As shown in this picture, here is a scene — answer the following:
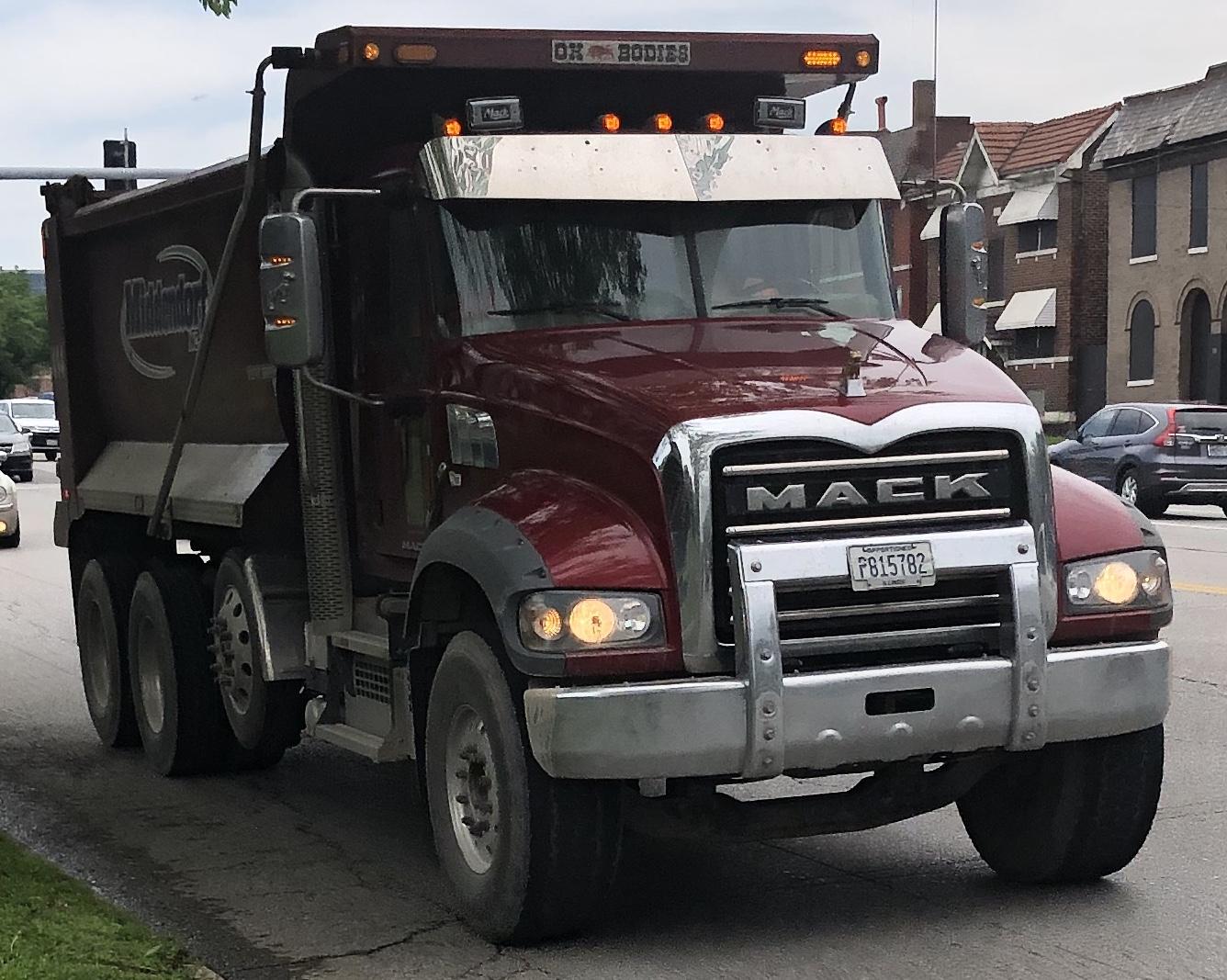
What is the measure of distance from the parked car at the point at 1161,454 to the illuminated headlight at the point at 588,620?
72.0 ft

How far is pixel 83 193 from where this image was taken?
36.4ft

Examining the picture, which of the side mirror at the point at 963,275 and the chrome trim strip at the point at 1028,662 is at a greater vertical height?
the side mirror at the point at 963,275

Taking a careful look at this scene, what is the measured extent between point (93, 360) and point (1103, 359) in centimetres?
4622

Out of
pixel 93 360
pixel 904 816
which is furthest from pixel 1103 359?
pixel 904 816

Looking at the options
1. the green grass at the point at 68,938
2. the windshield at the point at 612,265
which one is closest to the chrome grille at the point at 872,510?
the windshield at the point at 612,265

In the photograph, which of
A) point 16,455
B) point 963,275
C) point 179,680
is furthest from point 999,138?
point 963,275

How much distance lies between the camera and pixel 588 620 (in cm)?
598

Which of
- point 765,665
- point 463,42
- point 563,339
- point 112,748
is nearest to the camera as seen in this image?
point 765,665

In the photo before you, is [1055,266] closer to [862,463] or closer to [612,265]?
[612,265]

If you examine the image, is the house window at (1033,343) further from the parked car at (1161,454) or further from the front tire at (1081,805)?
the front tire at (1081,805)

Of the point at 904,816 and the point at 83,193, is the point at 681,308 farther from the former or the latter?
the point at 83,193

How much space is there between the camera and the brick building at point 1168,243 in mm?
48156

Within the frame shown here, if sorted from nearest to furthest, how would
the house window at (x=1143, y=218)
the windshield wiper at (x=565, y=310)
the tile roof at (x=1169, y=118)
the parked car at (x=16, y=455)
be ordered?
the windshield wiper at (x=565, y=310)
the parked car at (x=16, y=455)
the tile roof at (x=1169, y=118)
the house window at (x=1143, y=218)

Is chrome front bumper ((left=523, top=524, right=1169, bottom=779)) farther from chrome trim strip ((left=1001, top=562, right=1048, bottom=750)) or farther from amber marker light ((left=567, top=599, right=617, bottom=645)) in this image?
amber marker light ((left=567, top=599, right=617, bottom=645))
